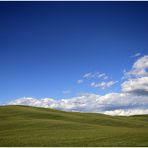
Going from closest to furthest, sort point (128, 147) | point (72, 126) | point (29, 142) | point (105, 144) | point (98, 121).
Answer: point (128, 147) → point (105, 144) → point (29, 142) → point (72, 126) → point (98, 121)

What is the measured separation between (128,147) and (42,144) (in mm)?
9407

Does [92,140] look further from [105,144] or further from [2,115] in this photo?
[2,115]

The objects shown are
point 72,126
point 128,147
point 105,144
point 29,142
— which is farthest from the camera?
point 72,126

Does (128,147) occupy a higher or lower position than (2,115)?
lower

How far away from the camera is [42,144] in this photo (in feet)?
101

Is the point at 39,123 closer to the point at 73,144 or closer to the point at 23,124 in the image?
the point at 23,124

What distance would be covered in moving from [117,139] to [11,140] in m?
12.1

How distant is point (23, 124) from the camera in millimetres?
50562

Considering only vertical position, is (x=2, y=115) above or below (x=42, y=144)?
above

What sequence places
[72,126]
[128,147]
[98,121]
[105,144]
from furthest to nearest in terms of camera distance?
[98,121], [72,126], [105,144], [128,147]

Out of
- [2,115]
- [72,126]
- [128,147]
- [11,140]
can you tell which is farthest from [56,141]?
[2,115]

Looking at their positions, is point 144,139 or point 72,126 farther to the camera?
point 72,126

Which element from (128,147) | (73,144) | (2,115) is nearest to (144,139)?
(128,147)

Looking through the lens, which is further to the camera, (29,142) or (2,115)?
(2,115)
